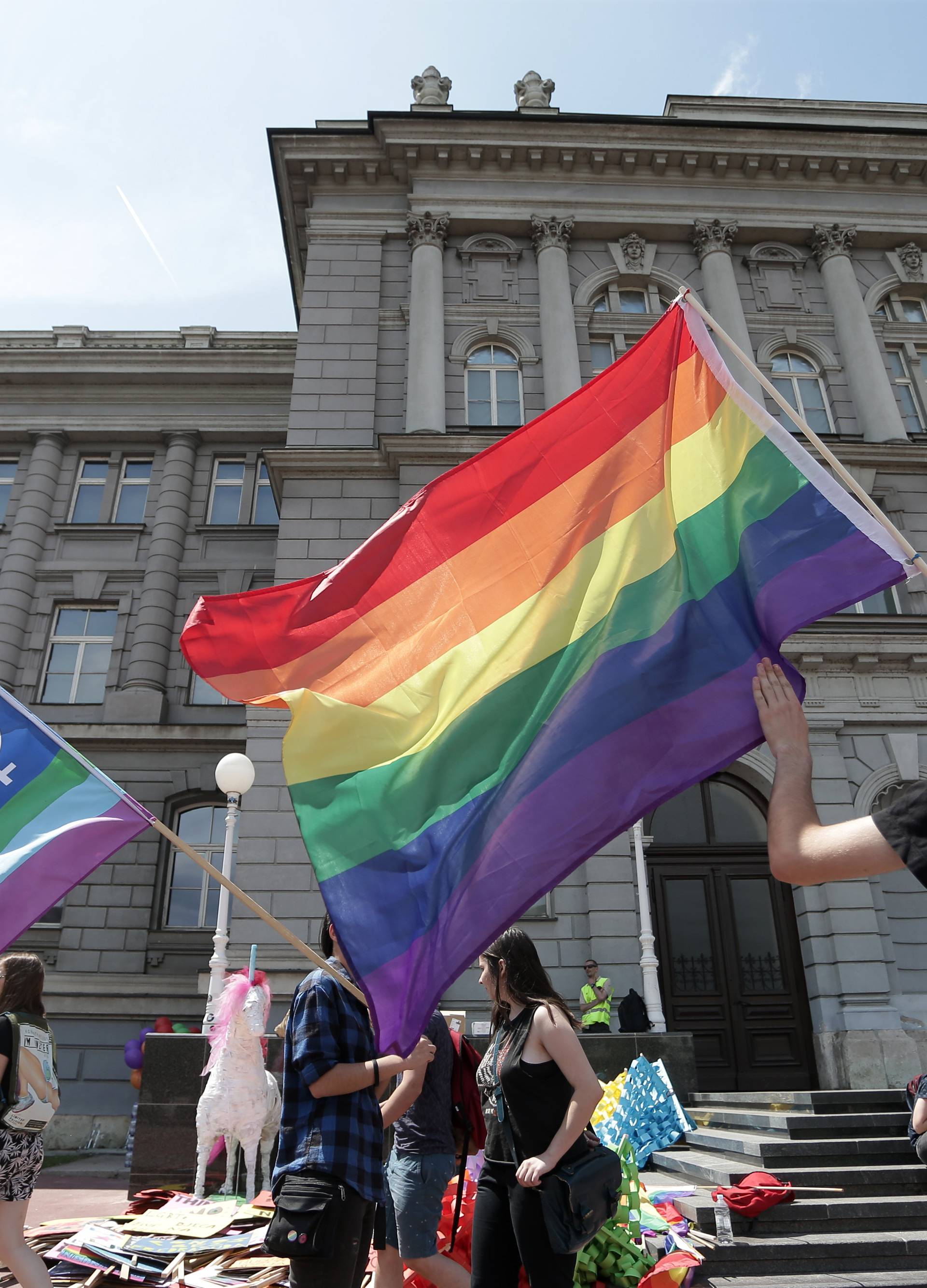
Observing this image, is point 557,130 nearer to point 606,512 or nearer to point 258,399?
point 258,399

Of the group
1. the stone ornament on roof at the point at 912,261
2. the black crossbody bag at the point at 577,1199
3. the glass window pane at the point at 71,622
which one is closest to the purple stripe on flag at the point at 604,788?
the black crossbody bag at the point at 577,1199

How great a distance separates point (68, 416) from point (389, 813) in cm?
2478

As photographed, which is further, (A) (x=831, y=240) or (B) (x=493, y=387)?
(A) (x=831, y=240)

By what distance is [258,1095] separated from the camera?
8531 mm

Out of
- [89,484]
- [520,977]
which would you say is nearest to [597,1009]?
[520,977]

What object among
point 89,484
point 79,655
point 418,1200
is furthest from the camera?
point 89,484

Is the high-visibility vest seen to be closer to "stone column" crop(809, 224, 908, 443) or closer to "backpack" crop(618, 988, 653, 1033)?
"backpack" crop(618, 988, 653, 1033)

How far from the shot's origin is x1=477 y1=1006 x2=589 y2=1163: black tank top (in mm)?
3740

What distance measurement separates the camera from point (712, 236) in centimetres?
2066

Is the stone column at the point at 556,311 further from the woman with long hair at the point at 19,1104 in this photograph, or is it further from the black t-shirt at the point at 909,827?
the black t-shirt at the point at 909,827

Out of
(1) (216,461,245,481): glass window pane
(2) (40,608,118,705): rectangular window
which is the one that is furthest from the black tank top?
(1) (216,461,245,481): glass window pane

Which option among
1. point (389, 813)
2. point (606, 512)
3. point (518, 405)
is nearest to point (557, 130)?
point (518, 405)

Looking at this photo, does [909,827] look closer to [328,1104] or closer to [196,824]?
[328,1104]

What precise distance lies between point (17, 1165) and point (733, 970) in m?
12.9
